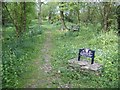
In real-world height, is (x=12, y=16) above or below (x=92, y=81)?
above

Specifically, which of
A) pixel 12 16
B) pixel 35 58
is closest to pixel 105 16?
pixel 12 16

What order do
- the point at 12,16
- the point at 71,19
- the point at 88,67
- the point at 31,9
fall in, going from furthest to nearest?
the point at 71,19, the point at 31,9, the point at 12,16, the point at 88,67

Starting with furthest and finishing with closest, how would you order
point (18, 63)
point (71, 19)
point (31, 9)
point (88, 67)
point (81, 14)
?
point (71, 19), point (81, 14), point (31, 9), point (18, 63), point (88, 67)

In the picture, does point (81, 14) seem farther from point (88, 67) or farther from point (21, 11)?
point (88, 67)

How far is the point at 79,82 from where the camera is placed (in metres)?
6.62

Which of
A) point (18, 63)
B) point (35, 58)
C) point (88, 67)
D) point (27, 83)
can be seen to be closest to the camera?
point (27, 83)

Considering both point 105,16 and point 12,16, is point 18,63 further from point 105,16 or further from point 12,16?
point 105,16

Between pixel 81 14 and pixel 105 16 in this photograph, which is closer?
pixel 105 16

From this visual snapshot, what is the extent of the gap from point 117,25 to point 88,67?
10454 mm

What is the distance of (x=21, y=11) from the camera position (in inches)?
571

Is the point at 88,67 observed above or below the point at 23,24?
below

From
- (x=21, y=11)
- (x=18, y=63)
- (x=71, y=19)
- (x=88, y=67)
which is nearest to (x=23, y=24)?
(x=21, y=11)

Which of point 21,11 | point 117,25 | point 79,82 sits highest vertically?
point 21,11

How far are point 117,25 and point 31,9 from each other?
7.40m
